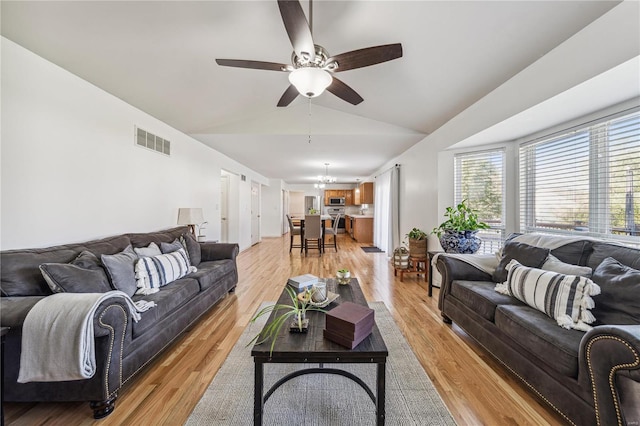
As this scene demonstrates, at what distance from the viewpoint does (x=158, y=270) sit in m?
2.22

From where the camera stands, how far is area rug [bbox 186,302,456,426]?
1.38 m

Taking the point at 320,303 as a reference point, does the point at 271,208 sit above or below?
above

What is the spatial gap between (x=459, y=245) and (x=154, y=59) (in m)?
3.77

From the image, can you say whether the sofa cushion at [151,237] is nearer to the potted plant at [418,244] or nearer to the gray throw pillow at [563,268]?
the potted plant at [418,244]

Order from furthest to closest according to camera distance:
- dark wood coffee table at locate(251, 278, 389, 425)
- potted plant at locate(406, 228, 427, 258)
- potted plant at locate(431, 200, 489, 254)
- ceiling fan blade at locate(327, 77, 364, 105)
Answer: potted plant at locate(406, 228, 427, 258)
potted plant at locate(431, 200, 489, 254)
ceiling fan blade at locate(327, 77, 364, 105)
dark wood coffee table at locate(251, 278, 389, 425)

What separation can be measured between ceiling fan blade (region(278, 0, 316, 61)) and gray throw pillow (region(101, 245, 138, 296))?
204 centimetres

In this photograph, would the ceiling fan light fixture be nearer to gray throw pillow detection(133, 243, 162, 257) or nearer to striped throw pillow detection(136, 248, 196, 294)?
striped throw pillow detection(136, 248, 196, 294)

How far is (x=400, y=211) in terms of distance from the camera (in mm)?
5359

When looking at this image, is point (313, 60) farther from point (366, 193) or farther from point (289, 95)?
point (366, 193)

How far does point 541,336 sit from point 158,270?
2837 mm

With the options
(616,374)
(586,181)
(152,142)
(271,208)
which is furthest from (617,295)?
(271,208)

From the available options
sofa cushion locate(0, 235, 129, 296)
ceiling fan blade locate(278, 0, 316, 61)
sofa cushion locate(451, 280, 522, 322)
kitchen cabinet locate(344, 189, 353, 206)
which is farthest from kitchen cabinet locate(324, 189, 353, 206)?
sofa cushion locate(0, 235, 129, 296)

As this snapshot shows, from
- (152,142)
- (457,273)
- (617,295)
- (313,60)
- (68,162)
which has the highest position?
(313,60)

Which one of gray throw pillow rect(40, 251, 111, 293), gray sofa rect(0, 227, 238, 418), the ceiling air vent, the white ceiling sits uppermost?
the white ceiling
